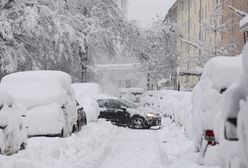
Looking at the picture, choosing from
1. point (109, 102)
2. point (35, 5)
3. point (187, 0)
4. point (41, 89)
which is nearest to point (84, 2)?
point (35, 5)

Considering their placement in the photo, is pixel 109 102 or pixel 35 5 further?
pixel 35 5

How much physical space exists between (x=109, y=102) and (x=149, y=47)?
12.4 metres

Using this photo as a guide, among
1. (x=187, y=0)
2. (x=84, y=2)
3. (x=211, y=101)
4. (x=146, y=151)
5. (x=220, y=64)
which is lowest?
(x=146, y=151)

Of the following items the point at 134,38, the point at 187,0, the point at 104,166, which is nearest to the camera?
the point at 104,166

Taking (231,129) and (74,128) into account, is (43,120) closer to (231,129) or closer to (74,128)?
(74,128)

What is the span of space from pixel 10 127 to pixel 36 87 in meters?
4.74

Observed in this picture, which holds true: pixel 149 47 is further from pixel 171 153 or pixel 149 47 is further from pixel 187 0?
pixel 187 0

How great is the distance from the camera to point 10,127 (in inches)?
380

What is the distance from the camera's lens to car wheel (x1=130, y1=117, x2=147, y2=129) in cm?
2403

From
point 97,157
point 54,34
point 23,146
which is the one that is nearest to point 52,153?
point 23,146

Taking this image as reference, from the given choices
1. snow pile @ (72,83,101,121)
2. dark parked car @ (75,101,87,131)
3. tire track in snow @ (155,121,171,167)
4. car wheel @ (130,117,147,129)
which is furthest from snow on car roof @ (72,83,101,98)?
tire track in snow @ (155,121,171,167)

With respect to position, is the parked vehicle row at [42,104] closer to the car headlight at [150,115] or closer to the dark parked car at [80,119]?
the dark parked car at [80,119]

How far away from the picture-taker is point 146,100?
137 ft

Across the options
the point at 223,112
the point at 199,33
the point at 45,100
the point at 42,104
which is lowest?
the point at 42,104
